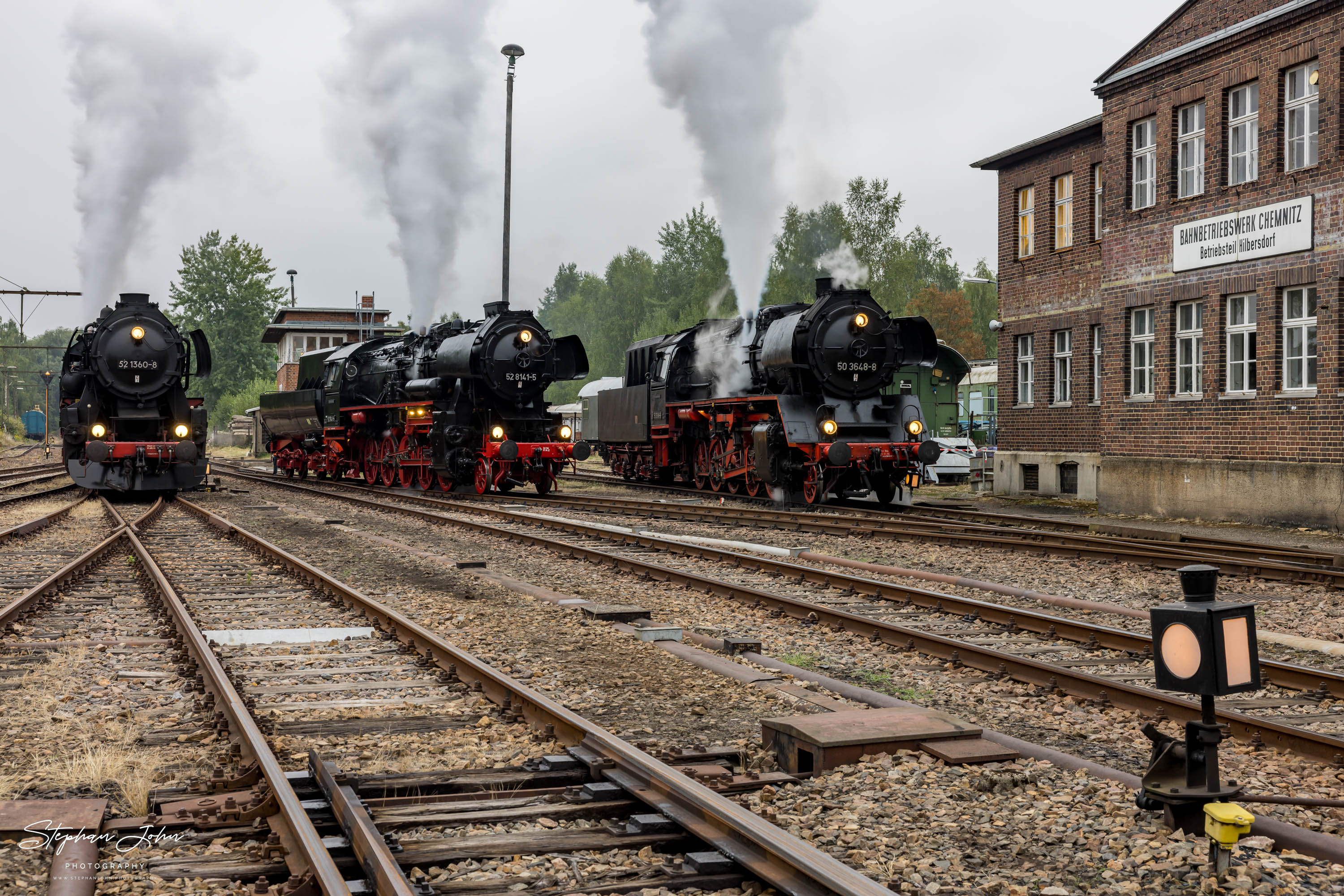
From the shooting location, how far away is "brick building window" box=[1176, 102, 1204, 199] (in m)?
19.1

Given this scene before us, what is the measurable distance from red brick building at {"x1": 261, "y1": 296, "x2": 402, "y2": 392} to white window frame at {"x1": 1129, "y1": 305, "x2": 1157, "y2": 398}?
147ft

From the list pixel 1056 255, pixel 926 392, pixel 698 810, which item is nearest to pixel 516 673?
pixel 698 810

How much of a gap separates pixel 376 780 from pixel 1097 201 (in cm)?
2194

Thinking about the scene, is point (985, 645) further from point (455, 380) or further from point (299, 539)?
point (455, 380)

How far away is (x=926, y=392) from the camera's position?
32.7m

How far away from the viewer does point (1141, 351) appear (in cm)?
2041

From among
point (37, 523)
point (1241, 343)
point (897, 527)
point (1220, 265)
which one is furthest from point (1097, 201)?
point (37, 523)

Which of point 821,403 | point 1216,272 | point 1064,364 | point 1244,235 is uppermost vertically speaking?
point 1244,235


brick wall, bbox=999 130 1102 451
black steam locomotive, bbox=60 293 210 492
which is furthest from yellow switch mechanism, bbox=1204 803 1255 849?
brick wall, bbox=999 130 1102 451

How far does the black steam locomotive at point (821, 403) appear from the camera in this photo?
61.8ft

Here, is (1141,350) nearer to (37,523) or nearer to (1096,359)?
(1096,359)

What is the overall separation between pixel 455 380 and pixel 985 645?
55.7ft

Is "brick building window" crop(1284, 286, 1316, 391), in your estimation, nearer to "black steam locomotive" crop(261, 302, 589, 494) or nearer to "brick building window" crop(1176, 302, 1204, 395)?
"brick building window" crop(1176, 302, 1204, 395)

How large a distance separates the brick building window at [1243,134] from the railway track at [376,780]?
49.7ft
